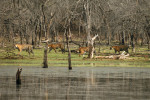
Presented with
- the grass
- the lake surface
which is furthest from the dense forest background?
the lake surface

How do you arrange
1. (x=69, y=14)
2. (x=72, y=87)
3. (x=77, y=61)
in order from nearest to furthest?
(x=72, y=87) → (x=69, y=14) → (x=77, y=61)

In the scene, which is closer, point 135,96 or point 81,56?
point 135,96

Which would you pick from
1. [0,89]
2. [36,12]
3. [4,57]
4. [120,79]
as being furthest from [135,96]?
[36,12]

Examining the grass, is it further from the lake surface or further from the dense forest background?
the lake surface

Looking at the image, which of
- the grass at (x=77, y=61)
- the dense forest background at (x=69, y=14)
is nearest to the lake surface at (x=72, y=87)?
the dense forest background at (x=69, y=14)

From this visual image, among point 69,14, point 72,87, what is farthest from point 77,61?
point 72,87

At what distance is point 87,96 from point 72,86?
196 inches

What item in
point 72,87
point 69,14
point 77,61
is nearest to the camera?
point 72,87

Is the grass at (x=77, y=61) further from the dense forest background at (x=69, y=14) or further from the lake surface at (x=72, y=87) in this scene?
the lake surface at (x=72, y=87)

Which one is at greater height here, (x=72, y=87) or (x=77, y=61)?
(x=77, y=61)

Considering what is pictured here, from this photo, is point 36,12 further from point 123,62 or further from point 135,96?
point 135,96

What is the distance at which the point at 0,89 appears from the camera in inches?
1007

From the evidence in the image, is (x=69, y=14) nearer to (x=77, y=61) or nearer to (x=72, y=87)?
(x=77, y=61)

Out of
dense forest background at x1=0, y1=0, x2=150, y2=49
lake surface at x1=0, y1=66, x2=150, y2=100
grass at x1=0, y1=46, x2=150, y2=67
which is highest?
dense forest background at x1=0, y1=0, x2=150, y2=49
